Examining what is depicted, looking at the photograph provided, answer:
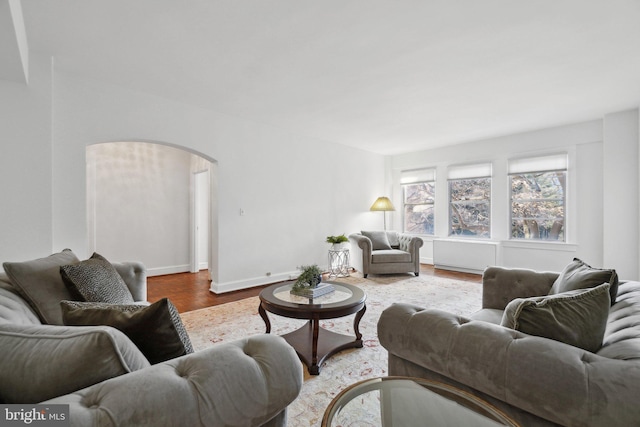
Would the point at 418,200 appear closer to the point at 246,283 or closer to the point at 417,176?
the point at 417,176

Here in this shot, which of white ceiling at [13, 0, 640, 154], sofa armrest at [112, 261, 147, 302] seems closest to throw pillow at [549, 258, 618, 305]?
white ceiling at [13, 0, 640, 154]

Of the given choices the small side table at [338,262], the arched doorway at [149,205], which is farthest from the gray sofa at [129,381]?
the small side table at [338,262]

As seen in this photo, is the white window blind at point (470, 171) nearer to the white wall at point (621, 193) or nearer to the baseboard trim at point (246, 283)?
the white wall at point (621, 193)

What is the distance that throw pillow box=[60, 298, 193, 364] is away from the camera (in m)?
1.01

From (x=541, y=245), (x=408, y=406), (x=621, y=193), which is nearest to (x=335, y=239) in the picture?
(x=541, y=245)

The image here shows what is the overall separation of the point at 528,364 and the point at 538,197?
17.2ft

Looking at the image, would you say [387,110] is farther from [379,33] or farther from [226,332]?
[226,332]

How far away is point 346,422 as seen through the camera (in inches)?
38.1

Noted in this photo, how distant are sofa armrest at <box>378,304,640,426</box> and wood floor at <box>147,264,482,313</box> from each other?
10.2ft

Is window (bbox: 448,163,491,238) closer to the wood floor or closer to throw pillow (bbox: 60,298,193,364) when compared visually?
the wood floor

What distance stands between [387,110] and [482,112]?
1.37m

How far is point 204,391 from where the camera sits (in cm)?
80

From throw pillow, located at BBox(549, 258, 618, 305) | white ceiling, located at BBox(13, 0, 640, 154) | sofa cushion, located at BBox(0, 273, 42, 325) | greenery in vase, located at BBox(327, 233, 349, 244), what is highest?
white ceiling, located at BBox(13, 0, 640, 154)

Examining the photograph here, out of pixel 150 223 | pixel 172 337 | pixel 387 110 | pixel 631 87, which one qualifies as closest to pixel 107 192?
pixel 150 223
